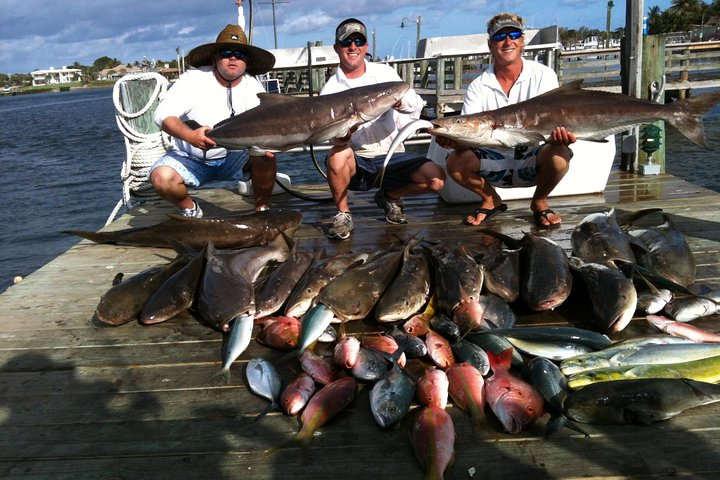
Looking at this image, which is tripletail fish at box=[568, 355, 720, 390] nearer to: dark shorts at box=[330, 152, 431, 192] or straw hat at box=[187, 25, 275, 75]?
dark shorts at box=[330, 152, 431, 192]

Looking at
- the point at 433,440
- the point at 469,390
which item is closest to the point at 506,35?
the point at 469,390

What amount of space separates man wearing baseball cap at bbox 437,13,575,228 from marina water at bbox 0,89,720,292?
4.70m

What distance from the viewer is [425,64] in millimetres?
22688

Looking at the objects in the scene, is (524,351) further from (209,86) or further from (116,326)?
(209,86)

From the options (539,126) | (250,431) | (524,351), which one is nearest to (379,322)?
(524,351)

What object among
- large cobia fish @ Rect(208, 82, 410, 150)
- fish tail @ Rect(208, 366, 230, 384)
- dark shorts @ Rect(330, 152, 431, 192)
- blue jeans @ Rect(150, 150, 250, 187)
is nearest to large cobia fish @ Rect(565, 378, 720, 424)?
fish tail @ Rect(208, 366, 230, 384)

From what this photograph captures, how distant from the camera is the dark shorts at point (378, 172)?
5297mm

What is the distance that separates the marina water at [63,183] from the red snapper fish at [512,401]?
7409 millimetres

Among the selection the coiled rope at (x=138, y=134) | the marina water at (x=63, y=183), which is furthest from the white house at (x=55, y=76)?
the coiled rope at (x=138, y=134)

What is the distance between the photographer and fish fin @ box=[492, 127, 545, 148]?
4.59 m

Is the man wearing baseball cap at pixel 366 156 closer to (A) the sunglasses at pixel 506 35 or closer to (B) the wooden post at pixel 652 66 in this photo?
(A) the sunglasses at pixel 506 35

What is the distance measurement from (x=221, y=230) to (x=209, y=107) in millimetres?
1477

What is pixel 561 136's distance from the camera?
4.59 meters

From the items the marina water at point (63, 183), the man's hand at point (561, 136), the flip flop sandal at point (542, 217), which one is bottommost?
the marina water at point (63, 183)
